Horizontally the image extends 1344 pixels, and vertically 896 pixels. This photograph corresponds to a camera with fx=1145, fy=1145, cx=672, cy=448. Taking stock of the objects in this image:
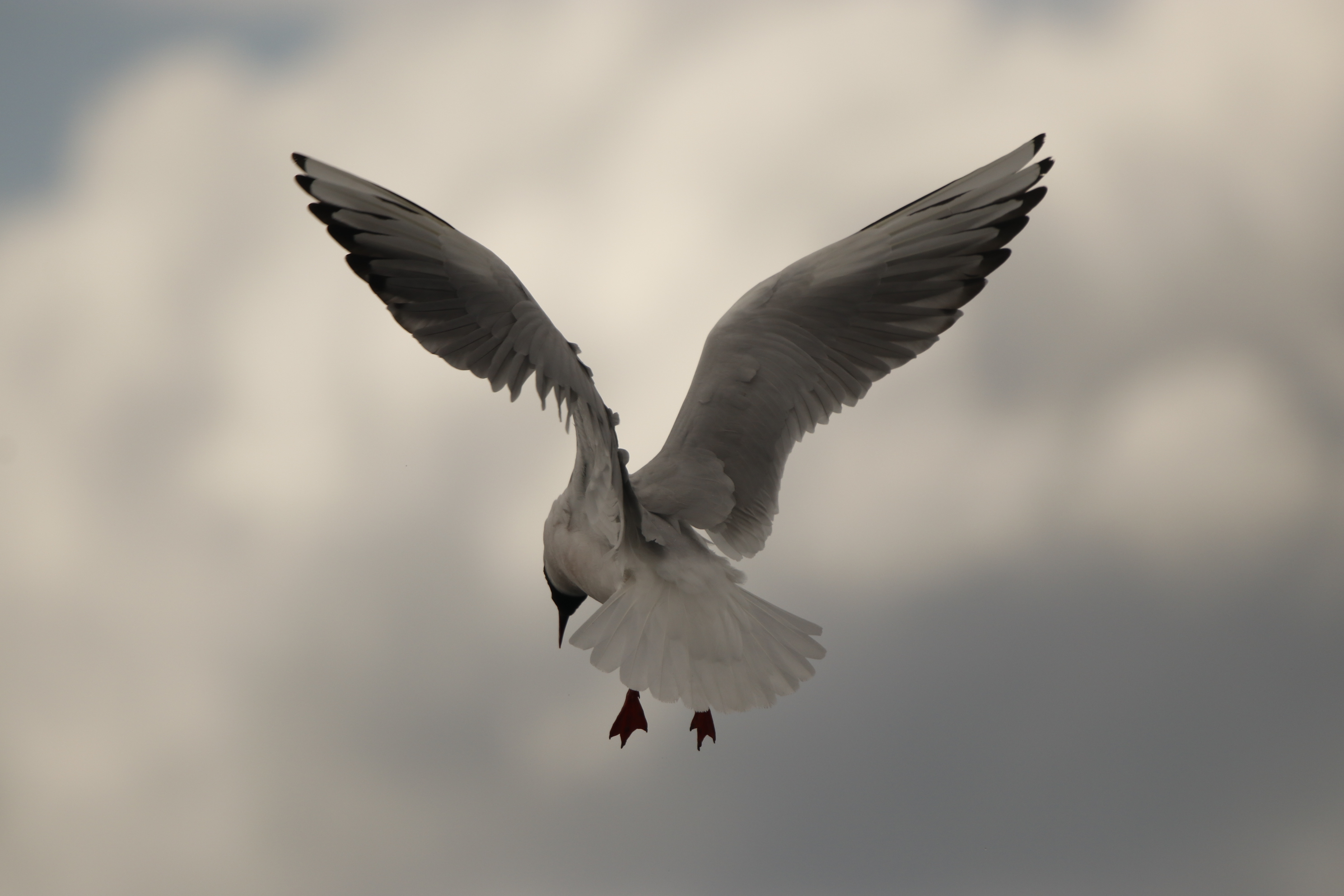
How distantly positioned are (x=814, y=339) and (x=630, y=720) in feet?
6.39

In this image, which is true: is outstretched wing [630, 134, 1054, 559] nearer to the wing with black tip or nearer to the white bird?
the white bird

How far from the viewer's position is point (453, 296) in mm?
4234

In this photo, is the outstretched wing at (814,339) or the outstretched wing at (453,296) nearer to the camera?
the outstretched wing at (453,296)

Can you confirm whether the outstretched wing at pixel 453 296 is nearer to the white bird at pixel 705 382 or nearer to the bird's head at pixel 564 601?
the white bird at pixel 705 382

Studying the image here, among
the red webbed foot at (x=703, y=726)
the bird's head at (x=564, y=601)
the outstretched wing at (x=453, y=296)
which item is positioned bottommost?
the red webbed foot at (x=703, y=726)

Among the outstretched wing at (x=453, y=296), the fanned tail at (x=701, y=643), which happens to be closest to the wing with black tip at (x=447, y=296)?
the outstretched wing at (x=453, y=296)

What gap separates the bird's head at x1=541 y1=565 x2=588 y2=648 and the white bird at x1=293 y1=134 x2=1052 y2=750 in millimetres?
13

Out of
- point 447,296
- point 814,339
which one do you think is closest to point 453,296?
point 447,296

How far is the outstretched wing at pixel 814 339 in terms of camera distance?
5168 mm

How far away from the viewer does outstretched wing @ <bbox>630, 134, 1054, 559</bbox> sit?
203 inches

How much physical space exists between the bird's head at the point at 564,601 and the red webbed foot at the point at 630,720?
1.31ft

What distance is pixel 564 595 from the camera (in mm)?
5215

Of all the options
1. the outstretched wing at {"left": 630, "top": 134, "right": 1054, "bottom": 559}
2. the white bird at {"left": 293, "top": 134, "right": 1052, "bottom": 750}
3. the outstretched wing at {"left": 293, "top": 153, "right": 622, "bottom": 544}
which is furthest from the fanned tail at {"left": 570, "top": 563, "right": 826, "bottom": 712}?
the outstretched wing at {"left": 630, "top": 134, "right": 1054, "bottom": 559}

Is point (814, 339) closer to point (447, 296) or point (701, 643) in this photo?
point (701, 643)
